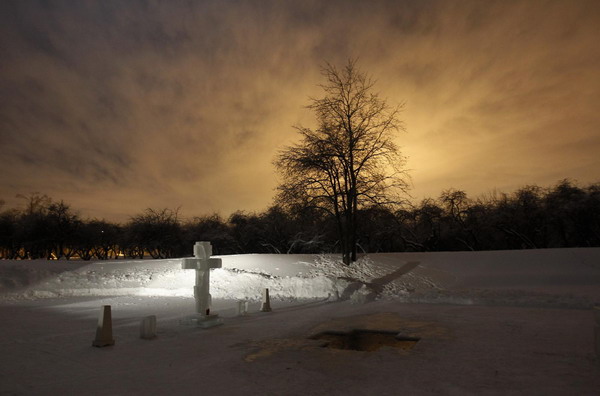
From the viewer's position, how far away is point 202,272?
1242 centimetres

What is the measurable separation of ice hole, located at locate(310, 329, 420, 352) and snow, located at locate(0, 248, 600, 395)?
41 centimetres

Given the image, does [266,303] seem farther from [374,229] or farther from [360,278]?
[374,229]

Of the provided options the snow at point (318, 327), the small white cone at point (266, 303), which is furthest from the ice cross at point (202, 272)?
the small white cone at point (266, 303)

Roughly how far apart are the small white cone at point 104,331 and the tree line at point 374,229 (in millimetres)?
16501

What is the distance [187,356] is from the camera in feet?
26.7

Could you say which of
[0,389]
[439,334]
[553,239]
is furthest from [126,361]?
[553,239]

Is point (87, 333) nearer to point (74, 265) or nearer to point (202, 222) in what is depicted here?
point (74, 265)

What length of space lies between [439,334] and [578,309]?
6633mm

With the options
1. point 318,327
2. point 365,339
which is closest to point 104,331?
point 318,327

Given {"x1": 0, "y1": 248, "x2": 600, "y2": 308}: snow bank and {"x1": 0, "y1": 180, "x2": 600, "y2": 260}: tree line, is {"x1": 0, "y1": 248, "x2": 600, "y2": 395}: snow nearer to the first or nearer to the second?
{"x1": 0, "y1": 248, "x2": 600, "y2": 308}: snow bank

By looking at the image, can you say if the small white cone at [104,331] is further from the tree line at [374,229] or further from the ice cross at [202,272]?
the tree line at [374,229]

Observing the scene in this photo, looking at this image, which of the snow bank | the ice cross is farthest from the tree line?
the ice cross

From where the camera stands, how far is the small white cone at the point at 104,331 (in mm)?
8969

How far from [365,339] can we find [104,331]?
6012mm
